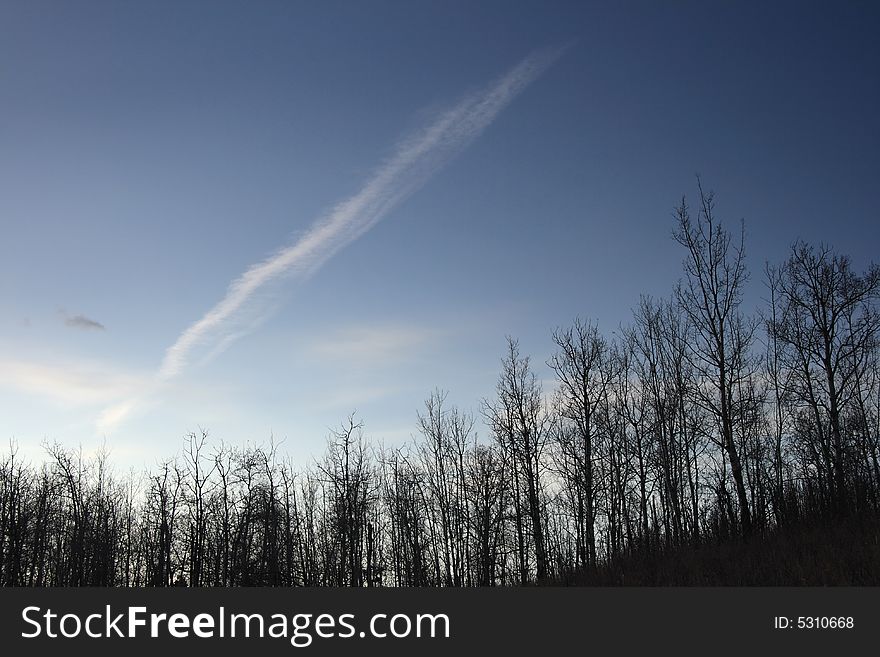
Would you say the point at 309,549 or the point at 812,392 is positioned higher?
the point at 812,392

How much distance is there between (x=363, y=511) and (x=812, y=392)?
2786 cm

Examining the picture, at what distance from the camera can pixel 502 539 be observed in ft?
112

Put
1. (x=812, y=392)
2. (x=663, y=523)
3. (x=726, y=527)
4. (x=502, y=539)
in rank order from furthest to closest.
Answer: (x=502, y=539)
(x=663, y=523)
(x=812, y=392)
(x=726, y=527)

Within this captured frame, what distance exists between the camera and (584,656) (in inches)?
396

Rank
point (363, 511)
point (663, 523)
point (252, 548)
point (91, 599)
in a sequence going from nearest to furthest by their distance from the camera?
point (91, 599) → point (663, 523) → point (363, 511) → point (252, 548)

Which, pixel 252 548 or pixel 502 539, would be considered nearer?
pixel 502 539

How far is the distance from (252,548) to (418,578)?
47.7 feet

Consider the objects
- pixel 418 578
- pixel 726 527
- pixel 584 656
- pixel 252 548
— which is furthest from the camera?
pixel 252 548

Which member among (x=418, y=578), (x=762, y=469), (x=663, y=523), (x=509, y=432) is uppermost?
(x=509, y=432)

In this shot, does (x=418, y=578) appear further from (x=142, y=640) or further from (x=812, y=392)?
(x=142, y=640)

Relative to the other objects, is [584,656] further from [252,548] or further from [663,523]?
[252,548]

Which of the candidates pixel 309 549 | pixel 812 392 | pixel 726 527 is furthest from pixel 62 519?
pixel 812 392

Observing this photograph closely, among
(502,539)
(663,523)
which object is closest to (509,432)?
(502,539)

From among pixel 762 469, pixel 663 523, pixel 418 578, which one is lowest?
pixel 418 578
